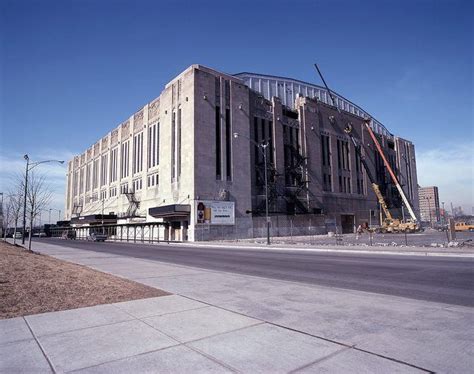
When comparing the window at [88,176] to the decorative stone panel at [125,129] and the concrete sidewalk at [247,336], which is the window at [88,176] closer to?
the decorative stone panel at [125,129]

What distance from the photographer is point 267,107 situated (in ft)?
211

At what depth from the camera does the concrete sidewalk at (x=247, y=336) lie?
4145mm

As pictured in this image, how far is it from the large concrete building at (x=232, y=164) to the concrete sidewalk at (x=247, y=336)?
38.2m

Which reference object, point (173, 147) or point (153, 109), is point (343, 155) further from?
point (153, 109)

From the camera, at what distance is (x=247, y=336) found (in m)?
5.15

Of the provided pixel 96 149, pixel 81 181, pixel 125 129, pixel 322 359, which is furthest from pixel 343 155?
pixel 322 359

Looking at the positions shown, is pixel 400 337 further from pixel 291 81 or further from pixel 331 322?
pixel 291 81

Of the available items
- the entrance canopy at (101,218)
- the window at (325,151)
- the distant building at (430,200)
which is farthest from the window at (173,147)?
the distant building at (430,200)

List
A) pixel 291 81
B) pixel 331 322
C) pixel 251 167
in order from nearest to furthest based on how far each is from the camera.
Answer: pixel 331 322
pixel 251 167
pixel 291 81

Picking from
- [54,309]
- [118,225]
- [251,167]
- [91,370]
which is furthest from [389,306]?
[118,225]

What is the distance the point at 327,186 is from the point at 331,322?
6812 centimetres

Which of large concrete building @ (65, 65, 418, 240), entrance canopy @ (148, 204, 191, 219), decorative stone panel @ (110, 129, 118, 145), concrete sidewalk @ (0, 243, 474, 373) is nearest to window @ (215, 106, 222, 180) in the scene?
large concrete building @ (65, 65, 418, 240)

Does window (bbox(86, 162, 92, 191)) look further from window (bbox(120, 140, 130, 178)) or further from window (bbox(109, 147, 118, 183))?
window (bbox(120, 140, 130, 178))

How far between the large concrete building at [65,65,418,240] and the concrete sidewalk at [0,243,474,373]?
38200 millimetres
